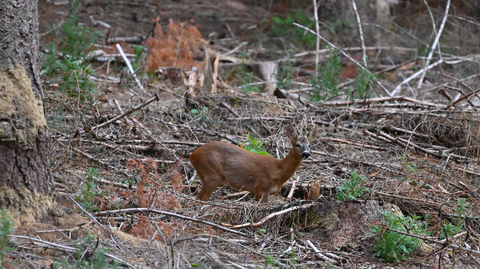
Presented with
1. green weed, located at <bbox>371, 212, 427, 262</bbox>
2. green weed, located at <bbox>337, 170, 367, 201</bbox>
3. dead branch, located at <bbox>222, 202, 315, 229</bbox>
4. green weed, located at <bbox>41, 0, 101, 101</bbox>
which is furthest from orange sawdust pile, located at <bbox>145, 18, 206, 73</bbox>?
green weed, located at <bbox>371, 212, 427, 262</bbox>

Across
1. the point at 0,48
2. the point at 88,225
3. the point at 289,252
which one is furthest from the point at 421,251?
the point at 0,48

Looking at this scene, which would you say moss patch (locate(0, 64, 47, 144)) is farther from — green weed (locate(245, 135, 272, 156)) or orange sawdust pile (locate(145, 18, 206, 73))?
orange sawdust pile (locate(145, 18, 206, 73))

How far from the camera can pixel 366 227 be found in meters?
5.03

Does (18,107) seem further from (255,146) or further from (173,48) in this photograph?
(173,48)

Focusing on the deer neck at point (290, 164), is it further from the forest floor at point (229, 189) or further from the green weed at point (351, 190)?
the green weed at point (351, 190)

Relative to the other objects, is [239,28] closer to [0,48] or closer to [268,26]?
[268,26]

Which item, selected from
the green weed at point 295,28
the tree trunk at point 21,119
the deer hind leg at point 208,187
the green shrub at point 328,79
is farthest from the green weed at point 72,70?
the green weed at point 295,28

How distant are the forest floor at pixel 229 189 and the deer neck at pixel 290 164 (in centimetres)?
26

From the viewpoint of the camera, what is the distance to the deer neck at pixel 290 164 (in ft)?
19.3

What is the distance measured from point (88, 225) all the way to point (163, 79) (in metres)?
6.52

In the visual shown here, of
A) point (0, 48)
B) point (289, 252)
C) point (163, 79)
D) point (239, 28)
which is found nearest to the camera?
point (0, 48)

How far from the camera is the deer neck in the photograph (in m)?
5.88

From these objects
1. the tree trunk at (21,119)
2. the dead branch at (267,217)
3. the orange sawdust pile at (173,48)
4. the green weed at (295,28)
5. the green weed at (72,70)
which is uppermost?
the tree trunk at (21,119)

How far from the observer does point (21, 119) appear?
3.95 metres
